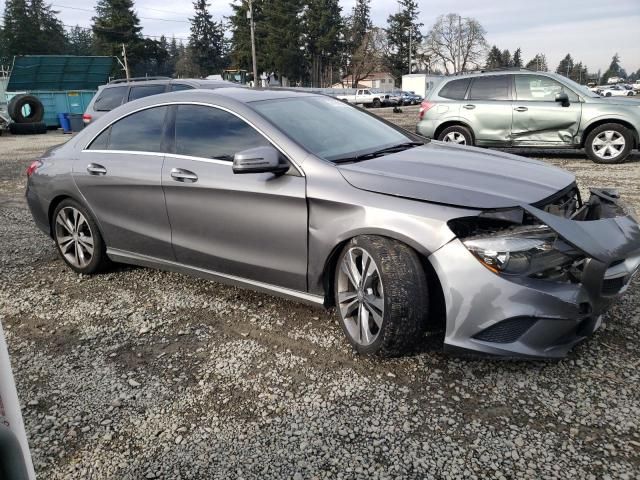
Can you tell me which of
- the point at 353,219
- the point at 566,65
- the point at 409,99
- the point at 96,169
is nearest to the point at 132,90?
the point at 96,169

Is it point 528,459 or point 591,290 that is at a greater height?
point 591,290

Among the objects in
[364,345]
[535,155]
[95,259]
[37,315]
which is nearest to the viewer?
[364,345]

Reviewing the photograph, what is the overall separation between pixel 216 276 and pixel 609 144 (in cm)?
832

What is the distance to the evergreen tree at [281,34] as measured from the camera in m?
67.2

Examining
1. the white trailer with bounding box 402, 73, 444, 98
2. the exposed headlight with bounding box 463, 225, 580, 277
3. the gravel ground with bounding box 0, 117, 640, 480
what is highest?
the white trailer with bounding box 402, 73, 444, 98

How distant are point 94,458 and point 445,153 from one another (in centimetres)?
274

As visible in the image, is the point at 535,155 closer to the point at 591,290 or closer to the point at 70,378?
the point at 591,290

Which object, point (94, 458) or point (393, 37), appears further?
point (393, 37)

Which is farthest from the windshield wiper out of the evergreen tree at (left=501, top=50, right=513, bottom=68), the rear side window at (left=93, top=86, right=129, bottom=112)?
the evergreen tree at (left=501, top=50, right=513, bottom=68)

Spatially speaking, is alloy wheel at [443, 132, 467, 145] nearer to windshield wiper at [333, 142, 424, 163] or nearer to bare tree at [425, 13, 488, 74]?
windshield wiper at [333, 142, 424, 163]

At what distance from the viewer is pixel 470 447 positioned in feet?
7.50

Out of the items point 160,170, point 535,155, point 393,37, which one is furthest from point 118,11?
point 160,170

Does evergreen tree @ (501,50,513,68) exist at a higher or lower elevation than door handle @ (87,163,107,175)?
higher

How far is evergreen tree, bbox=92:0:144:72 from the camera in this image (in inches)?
2653
